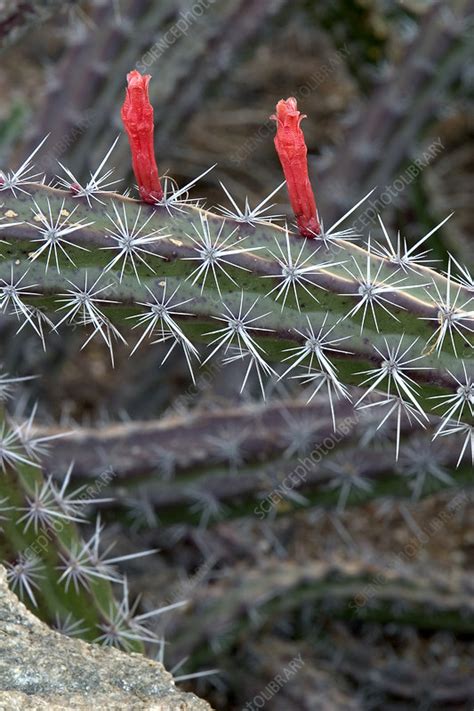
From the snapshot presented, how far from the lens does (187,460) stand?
272 centimetres

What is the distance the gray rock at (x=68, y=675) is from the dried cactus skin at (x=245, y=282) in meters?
0.55

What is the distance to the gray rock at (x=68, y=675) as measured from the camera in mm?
1427

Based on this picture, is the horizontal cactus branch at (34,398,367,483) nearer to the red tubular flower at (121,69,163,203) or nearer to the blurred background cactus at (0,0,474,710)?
the blurred background cactus at (0,0,474,710)

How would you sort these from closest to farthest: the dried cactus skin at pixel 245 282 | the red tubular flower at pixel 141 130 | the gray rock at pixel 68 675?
the gray rock at pixel 68 675 < the red tubular flower at pixel 141 130 < the dried cactus skin at pixel 245 282

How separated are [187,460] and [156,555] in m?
0.72

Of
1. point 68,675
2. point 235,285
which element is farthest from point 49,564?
point 235,285

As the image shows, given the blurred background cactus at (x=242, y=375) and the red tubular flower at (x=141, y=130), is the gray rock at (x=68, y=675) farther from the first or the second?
the red tubular flower at (x=141, y=130)

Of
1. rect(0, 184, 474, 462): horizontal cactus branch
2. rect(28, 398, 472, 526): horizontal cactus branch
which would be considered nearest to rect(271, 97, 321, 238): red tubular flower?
rect(0, 184, 474, 462): horizontal cactus branch

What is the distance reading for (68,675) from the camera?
1.48m

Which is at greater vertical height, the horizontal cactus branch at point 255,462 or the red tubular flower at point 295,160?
the red tubular flower at point 295,160

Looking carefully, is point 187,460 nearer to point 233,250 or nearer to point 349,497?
point 349,497

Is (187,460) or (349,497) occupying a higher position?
(187,460)

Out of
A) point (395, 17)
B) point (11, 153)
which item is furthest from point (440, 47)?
point (11, 153)

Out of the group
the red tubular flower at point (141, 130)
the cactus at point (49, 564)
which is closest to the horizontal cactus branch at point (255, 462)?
the cactus at point (49, 564)
